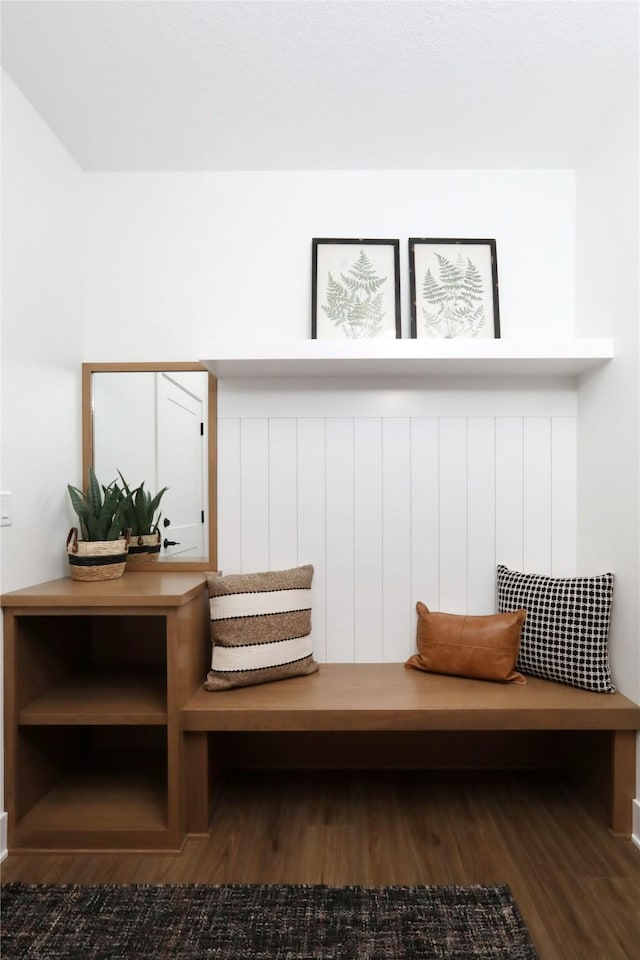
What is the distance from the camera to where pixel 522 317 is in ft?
8.38

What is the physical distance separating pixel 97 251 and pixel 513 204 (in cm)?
183

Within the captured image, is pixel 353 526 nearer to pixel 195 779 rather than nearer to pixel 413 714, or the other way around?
pixel 413 714

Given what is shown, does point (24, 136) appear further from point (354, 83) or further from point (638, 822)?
point (638, 822)

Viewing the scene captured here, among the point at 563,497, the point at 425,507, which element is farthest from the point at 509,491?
the point at 425,507

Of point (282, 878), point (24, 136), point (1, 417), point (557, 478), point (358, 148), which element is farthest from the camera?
point (557, 478)

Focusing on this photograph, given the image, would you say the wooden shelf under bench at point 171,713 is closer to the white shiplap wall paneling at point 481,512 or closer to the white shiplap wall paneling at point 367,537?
the white shiplap wall paneling at point 367,537

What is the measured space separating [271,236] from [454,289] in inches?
32.5

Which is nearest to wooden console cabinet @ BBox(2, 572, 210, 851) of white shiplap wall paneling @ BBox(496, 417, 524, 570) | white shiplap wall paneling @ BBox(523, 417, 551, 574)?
white shiplap wall paneling @ BBox(496, 417, 524, 570)

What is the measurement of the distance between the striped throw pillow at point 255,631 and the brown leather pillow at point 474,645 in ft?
1.66

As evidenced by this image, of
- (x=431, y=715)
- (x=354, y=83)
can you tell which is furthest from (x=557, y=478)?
(x=354, y=83)

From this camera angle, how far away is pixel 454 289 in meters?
2.52

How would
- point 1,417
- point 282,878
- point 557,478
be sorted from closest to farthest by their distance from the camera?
1. point 282,878
2. point 1,417
3. point 557,478

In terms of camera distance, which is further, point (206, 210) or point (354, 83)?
point (206, 210)

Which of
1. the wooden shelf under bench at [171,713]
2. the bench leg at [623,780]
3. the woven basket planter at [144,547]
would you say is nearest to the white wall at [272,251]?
the woven basket planter at [144,547]
